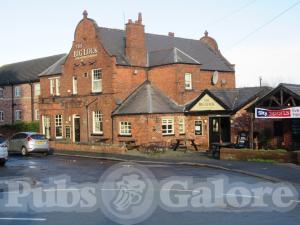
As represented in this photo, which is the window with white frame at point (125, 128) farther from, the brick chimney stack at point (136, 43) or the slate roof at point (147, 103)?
the brick chimney stack at point (136, 43)

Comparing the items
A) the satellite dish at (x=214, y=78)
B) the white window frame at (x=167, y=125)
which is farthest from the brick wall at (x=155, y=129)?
the satellite dish at (x=214, y=78)

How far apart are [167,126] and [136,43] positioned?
8.41m

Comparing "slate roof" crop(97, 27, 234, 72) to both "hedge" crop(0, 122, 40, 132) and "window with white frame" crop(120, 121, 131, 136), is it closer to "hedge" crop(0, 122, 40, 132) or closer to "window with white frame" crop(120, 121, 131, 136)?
"window with white frame" crop(120, 121, 131, 136)

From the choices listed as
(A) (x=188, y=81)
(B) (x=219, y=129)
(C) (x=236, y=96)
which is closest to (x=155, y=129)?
(B) (x=219, y=129)

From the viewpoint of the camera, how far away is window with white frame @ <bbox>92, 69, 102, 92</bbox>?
41.3 meters

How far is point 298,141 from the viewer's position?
29.3 meters

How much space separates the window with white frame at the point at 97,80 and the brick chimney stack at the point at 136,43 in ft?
9.79

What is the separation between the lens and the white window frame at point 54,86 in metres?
46.6

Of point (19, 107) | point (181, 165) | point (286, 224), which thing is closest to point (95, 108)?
point (181, 165)

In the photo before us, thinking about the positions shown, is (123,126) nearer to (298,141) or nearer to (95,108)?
(95,108)

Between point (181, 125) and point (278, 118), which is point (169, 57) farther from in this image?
point (278, 118)

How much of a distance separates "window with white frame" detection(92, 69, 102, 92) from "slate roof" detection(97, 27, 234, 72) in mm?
2273

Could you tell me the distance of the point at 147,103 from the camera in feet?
124

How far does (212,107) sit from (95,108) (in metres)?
11.1
